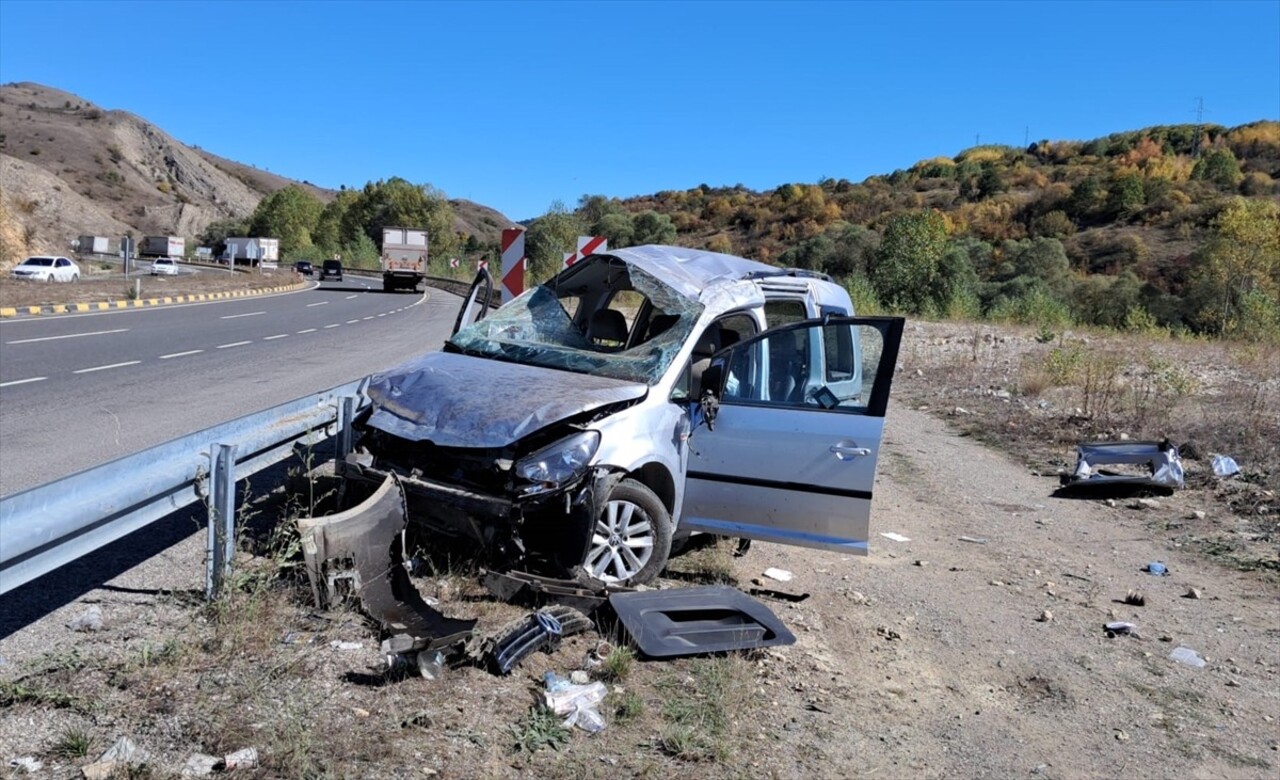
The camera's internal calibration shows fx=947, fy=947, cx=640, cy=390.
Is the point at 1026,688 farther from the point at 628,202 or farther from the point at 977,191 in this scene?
the point at 628,202

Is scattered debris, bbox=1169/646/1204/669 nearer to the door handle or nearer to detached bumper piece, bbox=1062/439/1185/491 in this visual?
the door handle

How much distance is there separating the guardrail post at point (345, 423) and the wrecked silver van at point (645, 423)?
0.60 metres

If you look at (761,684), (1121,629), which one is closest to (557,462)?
(761,684)

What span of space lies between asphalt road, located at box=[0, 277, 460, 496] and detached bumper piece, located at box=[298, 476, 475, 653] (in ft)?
12.0

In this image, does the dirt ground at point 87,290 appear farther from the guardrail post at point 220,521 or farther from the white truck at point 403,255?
the guardrail post at point 220,521

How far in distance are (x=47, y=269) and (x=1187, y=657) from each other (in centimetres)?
4807

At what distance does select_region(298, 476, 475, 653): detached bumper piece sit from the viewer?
430 cm

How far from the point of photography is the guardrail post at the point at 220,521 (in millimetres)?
4410

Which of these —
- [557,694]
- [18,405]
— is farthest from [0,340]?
[557,694]

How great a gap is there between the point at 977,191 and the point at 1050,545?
95.0 meters

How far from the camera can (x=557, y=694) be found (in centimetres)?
394

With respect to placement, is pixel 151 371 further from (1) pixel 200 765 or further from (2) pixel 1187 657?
(2) pixel 1187 657

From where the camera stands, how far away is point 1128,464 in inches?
396

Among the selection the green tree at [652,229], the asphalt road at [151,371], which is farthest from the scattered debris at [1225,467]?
the green tree at [652,229]
